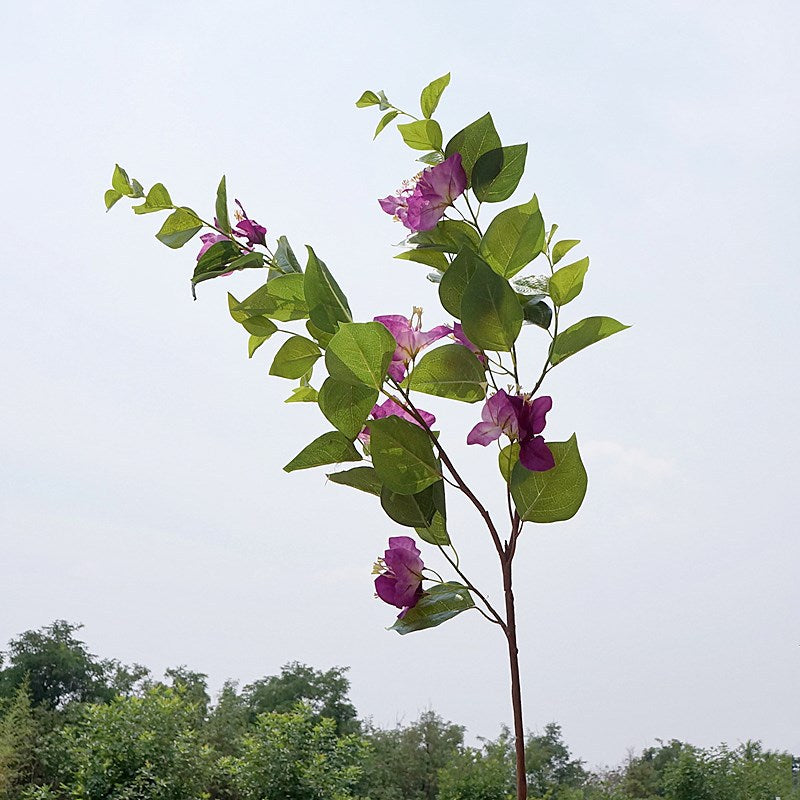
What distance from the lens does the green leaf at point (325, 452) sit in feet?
1.81

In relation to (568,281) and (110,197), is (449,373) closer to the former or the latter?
(568,281)

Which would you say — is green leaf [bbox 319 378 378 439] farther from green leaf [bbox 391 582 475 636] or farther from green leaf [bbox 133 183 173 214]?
green leaf [bbox 133 183 173 214]

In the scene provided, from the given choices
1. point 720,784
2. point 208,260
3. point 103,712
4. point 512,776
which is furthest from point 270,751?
point 208,260

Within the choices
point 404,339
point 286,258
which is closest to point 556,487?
point 404,339

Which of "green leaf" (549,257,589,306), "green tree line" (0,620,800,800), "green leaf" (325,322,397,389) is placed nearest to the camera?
"green leaf" (325,322,397,389)

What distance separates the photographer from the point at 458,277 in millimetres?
531

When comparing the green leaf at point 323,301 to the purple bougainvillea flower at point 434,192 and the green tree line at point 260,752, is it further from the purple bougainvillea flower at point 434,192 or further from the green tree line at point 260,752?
the green tree line at point 260,752

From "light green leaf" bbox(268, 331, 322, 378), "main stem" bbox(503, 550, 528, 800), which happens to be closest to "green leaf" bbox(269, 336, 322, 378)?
"light green leaf" bbox(268, 331, 322, 378)

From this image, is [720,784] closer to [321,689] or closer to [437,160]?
[321,689]

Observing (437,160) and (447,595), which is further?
(437,160)

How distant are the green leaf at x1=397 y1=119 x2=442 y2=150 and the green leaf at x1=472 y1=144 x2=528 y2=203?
54mm

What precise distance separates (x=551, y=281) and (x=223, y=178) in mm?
244

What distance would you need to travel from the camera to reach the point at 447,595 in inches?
21.4

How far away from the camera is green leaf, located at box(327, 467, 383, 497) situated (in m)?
0.57
